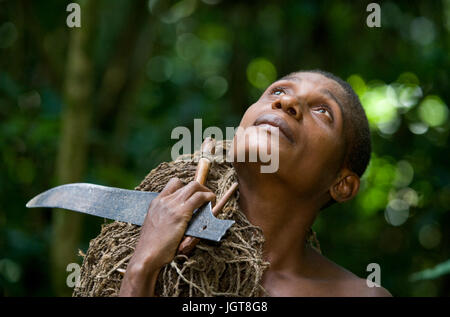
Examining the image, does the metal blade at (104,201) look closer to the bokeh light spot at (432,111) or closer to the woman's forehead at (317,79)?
the woman's forehead at (317,79)

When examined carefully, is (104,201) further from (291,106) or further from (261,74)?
(261,74)

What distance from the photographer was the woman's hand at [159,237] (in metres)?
1.96

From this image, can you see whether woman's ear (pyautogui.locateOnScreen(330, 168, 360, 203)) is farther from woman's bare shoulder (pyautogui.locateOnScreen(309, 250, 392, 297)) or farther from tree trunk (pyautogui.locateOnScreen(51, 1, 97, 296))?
tree trunk (pyautogui.locateOnScreen(51, 1, 97, 296))

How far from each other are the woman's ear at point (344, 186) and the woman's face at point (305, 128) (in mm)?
63

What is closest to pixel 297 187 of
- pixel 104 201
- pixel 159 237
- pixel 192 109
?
pixel 159 237

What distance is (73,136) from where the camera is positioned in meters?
4.17

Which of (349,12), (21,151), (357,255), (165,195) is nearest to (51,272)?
(21,151)

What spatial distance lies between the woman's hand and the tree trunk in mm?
2254

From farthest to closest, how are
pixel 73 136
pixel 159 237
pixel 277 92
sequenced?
pixel 73 136 < pixel 277 92 < pixel 159 237

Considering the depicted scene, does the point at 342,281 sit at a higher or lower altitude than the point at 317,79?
lower

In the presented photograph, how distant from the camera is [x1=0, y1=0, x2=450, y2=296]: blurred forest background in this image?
4.38 meters

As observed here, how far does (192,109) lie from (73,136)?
186 cm

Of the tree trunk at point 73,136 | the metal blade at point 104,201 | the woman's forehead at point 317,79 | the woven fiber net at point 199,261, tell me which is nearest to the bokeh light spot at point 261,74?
the tree trunk at point 73,136
